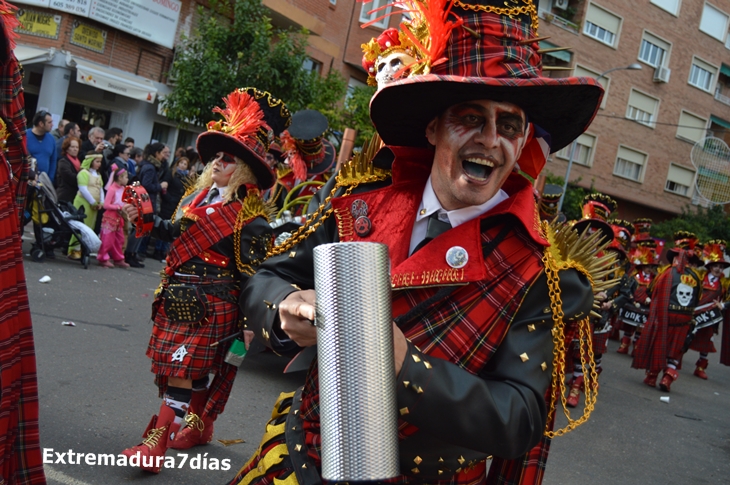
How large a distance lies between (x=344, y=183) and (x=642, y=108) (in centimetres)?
3700

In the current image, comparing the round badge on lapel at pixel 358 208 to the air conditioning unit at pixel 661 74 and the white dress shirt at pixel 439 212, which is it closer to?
the white dress shirt at pixel 439 212

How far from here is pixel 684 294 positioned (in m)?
10.8

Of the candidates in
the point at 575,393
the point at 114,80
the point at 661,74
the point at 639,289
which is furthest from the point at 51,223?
the point at 661,74

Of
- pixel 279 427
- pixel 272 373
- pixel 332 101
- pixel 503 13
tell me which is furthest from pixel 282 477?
pixel 332 101

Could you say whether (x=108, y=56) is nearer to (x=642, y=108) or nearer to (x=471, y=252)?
(x=471, y=252)

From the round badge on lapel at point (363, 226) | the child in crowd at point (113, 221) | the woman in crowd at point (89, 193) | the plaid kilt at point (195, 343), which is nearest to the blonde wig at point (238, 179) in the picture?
the plaid kilt at point (195, 343)

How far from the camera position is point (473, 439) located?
1.63m

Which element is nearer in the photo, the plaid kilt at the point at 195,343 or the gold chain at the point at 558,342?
the gold chain at the point at 558,342

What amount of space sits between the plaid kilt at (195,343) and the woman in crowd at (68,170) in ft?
21.7

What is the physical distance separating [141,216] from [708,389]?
10.4 meters

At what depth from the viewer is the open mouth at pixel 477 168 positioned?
1885 millimetres

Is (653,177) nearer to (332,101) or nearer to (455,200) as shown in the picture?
(332,101)

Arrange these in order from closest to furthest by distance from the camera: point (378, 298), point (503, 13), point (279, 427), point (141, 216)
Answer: point (378, 298) < point (503, 13) < point (279, 427) < point (141, 216)

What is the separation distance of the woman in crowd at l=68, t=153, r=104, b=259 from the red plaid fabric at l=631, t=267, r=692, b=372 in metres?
8.26
